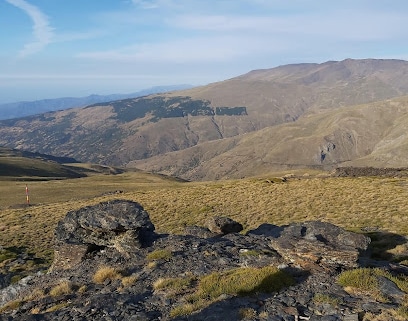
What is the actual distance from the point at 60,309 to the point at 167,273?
541 cm

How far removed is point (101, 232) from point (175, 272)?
23.5 ft

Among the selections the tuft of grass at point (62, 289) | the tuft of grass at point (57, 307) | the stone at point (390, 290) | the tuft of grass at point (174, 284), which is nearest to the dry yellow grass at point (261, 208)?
the tuft of grass at point (62, 289)

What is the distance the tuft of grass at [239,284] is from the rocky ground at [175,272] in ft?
0.78

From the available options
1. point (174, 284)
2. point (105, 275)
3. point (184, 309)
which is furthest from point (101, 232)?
point (184, 309)

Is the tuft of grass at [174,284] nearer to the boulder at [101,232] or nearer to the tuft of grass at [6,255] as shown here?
the boulder at [101,232]

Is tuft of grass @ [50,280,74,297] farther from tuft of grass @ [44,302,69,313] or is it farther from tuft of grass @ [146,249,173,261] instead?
tuft of grass @ [146,249,173,261]

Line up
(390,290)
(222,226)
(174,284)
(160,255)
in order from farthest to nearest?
1. (222,226)
2. (160,255)
3. (174,284)
4. (390,290)

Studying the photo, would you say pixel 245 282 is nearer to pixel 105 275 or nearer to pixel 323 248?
pixel 323 248

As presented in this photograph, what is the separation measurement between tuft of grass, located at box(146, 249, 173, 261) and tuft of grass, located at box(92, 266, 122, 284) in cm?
229

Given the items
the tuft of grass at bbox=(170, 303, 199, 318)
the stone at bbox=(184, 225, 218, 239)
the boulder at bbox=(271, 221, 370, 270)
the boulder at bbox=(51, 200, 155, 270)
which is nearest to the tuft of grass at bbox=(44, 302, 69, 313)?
the tuft of grass at bbox=(170, 303, 199, 318)

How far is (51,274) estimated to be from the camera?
22.4 m

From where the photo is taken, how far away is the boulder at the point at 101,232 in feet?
77.0

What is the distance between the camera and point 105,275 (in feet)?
64.5

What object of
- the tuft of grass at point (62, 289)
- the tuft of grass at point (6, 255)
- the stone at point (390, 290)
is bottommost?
the tuft of grass at point (6, 255)
